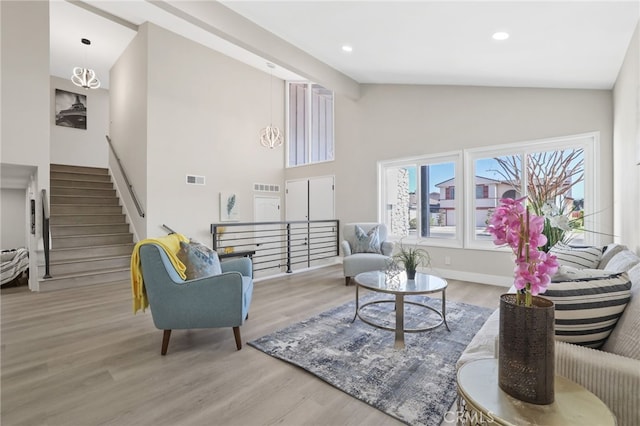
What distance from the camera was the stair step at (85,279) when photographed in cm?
431

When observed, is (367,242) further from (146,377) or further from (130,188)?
(130,188)

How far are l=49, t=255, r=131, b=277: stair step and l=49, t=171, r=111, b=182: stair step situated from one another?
243 cm

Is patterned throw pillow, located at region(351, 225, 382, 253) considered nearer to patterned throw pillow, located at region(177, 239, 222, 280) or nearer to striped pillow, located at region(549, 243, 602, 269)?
striped pillow, located at region(549, 243, 602, 269)

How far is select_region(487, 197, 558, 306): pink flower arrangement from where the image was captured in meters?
0.98

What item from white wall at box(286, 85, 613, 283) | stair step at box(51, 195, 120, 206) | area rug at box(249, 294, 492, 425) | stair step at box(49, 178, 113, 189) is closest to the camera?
area rug at box(249, 294, 492, 425)

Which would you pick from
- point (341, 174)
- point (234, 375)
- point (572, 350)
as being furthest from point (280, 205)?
point (572, 350)

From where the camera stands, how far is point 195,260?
8.57 feet

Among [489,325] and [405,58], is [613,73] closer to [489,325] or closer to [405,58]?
[405,58]

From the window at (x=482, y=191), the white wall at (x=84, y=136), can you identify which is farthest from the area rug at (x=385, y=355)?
the white wall at (x=84, y=136)

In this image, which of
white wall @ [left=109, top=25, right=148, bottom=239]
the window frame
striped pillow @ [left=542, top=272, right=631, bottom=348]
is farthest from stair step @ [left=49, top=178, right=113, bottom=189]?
striped pillow @ [left=542, top=272, right=631, bottom=348]

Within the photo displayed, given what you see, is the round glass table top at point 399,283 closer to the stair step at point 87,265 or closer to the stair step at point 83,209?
the stair step at point 87,265

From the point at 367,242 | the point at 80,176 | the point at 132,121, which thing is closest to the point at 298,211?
the point at 367,242

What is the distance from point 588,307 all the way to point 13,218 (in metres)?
8.01

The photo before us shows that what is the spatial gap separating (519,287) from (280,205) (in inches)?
269
